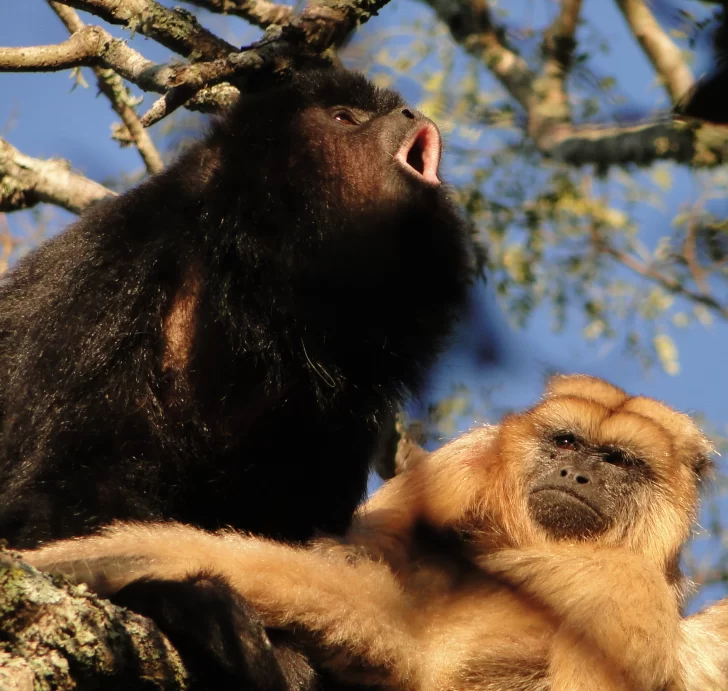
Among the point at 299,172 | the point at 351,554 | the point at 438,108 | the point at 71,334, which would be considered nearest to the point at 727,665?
the point at 351,554

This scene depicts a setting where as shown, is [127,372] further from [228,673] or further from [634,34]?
[634,34]

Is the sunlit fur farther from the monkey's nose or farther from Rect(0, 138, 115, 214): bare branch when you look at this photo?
Rect(0, 138, 115, 214): bare branch

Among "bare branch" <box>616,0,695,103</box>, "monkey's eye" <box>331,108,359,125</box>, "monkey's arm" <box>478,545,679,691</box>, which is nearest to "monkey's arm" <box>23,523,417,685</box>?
"monkey's arm" <box>478,545,679,691</box>

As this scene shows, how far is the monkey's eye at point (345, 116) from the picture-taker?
18.1 feet

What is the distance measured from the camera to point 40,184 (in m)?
7.20

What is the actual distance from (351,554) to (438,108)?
4558mm

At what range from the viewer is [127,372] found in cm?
477

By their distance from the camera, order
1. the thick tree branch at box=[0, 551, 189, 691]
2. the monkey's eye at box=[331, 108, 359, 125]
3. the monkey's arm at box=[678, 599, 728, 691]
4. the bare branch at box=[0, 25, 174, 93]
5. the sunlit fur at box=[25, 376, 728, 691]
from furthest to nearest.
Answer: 1. the monkey's eye at box=[331, 108, 359, 125]
2. the bare branch at box=[0, 25, 174, 93]
3. the monkey's arm at box=[678, 599, 728, 691]
4. the sunlit fur at box=[25, 376, 728, 691]
5. the thick tree branch at box=[0, 551, 189, 691]

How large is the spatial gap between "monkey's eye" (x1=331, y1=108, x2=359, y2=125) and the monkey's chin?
2253 millimetres

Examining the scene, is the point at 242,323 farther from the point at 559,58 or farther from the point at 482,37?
the point at 482,37

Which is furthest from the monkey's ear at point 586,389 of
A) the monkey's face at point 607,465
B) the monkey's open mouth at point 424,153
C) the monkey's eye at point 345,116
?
the monkey's eye at point 345,116

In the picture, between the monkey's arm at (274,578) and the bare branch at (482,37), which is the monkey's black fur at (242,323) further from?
the bare branch at (482,37)

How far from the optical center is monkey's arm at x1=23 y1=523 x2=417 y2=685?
3893mm

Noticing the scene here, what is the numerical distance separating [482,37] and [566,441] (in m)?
2.70
